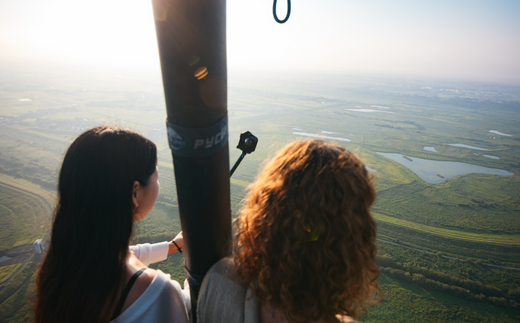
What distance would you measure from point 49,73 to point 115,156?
5179 inches

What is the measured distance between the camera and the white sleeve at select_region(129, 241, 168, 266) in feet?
A: 5.96

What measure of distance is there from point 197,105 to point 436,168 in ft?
165

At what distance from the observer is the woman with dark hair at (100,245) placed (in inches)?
42.2

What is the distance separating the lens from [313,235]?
0.98 meters

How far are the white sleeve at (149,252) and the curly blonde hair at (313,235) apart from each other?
3.55 ft

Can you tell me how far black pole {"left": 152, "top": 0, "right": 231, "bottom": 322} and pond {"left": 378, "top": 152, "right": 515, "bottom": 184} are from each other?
41640 millimetres

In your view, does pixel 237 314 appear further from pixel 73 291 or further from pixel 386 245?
pixel 386 245

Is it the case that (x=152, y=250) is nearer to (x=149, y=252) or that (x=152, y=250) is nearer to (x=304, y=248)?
(x=149, y=252)

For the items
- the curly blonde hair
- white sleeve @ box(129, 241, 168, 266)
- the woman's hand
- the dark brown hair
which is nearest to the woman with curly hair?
the curly blonde hair

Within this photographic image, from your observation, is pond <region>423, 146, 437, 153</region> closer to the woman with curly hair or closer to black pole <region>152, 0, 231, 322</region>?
the woman with curly hair

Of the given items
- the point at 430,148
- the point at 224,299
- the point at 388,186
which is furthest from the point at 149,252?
the point at 430,148

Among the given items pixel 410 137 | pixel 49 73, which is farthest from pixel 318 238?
pixel 49 73

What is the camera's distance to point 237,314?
1039mm

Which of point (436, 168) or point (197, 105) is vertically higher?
point (197, 105)
